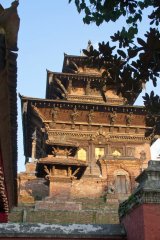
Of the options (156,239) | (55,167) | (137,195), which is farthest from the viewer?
(55,167)

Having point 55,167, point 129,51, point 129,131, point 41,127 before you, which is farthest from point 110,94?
point 129,51

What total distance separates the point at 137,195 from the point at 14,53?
3.56m

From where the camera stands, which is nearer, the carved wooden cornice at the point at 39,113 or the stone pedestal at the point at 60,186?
the stone pedestal at the point at 60,186

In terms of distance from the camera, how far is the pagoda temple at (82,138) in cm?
2108

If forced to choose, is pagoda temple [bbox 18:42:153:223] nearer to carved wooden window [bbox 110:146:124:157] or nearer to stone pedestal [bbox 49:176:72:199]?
carved wooden window [bbox 110:146:124:157]

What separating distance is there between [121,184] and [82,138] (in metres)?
4.94

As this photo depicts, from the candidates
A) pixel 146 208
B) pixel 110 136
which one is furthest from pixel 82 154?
pixel 146 208

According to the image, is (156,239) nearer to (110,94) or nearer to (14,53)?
(14,53)

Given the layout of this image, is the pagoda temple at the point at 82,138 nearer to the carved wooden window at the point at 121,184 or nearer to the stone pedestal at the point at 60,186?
the carved wooden window at the point at 121,184

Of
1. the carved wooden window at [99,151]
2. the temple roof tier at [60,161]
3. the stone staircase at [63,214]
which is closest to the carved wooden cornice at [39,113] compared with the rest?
the carved wooden window at [99,151]

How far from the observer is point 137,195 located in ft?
20.0

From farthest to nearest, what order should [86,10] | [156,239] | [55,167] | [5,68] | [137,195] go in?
[55,167], [137,195], [156,239], [86,10], [5,68]

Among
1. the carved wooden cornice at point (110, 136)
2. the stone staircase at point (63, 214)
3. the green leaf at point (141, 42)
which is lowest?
the stone staircase at point (63, 214)

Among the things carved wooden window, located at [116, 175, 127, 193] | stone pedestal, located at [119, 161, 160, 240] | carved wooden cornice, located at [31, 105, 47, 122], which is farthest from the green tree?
carved wooden cornice, located at [31, 105, 47, 122]
